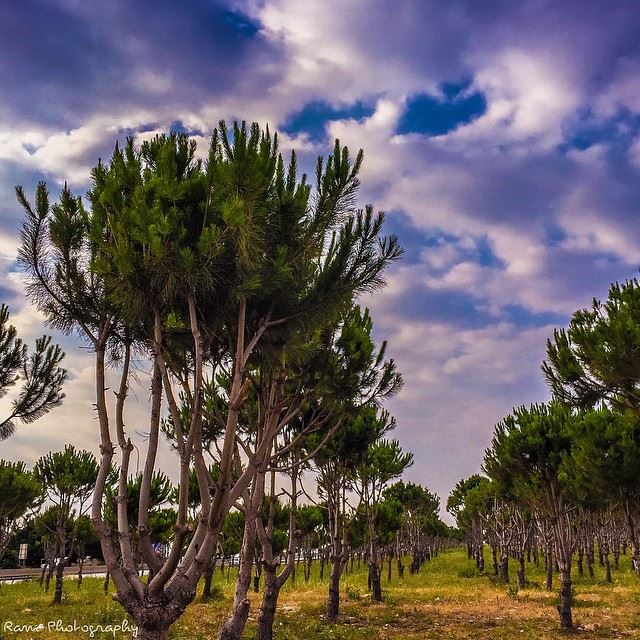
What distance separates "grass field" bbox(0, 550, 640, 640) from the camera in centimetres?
1747

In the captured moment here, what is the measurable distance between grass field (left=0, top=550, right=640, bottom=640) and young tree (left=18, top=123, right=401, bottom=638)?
32.6ft

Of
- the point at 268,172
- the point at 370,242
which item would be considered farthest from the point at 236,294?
the point at 370,242

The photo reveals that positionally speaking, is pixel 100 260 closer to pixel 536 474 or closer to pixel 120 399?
pixel 120 399

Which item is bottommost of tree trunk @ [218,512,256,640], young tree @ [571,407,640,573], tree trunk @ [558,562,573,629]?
tree trunk @ [558,562,573,629]

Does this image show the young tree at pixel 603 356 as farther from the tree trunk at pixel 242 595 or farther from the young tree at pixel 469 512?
the young tree at pixel 469 512

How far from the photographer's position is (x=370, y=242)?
374 inches

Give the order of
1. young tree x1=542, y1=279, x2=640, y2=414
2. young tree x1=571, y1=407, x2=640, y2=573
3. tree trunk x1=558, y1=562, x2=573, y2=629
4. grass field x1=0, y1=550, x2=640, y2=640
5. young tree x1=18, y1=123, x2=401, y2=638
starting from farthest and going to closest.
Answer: young tree x1=571, y1=407, x2=640, y2=573 < tree trunk x1=558, y1=562, x2=573, y2=629 < grass field x1=0, y1=550, x2=640, y2=640 < young tree x1=542, y1=279, x2=640, y2=414 < young tree x1=18, y1=123, x2=401, y2=638

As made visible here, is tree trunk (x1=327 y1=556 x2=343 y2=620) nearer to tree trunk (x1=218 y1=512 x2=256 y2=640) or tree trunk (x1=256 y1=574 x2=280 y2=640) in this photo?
tree trunk (x1=256 y1=574 x2=280 y2=640)

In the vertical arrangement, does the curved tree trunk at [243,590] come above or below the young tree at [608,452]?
below

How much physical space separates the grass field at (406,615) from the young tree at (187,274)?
9.95 meters

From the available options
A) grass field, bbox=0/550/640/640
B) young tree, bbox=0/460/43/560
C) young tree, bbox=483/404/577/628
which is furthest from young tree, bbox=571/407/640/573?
young tree, bbox=0/460/43/560

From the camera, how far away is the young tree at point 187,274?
26.0ft

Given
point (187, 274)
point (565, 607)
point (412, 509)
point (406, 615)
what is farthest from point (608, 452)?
Result: point (412, 509)

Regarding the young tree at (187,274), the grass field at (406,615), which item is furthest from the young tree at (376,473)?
the young tree at (187,274)
